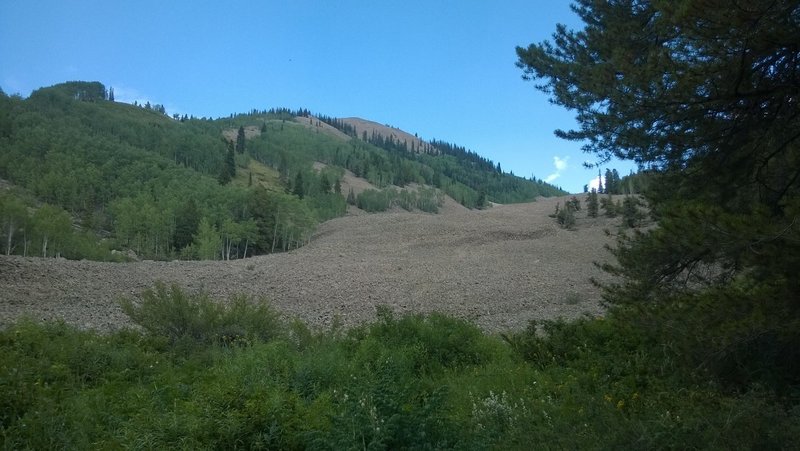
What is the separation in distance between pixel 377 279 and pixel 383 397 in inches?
833

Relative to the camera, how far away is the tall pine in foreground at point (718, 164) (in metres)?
3.33

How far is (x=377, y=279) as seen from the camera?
25.6 meters

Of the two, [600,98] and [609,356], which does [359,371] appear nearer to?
[609,356]

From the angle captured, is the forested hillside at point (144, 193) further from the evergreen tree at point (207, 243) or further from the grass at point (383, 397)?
the grass at point (383, 397)

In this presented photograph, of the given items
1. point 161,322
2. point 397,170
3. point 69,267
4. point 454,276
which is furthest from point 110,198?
point 397,170

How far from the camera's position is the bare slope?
54.7 ft

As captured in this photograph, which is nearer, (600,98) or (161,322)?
(600,98)

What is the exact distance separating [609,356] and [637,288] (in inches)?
52.1

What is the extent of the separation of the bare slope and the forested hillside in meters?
15.3

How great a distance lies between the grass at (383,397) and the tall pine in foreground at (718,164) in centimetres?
54

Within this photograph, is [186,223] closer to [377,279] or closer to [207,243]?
[207,243]

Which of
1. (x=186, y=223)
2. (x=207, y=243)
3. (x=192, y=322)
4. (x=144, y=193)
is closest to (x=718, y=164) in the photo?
(x=192, y=322)

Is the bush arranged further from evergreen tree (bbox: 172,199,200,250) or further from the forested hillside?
evergreen tree (bbox: 172,199,200,250)

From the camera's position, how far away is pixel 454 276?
84.3 feet
